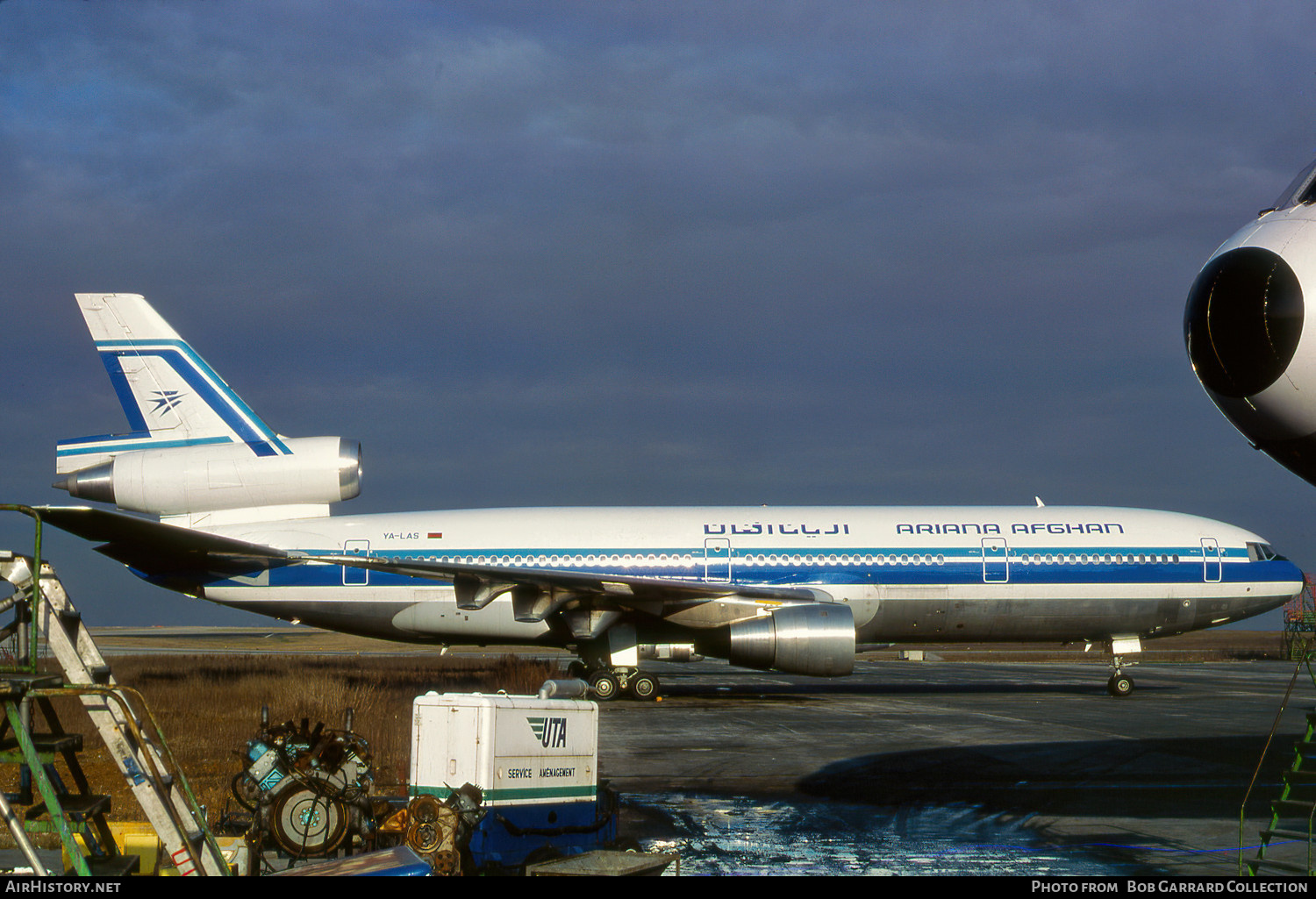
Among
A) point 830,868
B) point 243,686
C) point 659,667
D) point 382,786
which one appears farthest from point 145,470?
point 659,667

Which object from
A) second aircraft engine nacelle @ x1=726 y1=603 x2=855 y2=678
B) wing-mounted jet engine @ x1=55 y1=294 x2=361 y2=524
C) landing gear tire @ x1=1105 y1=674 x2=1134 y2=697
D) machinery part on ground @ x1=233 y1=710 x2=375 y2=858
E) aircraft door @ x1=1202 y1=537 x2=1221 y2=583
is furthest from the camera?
landing gear tire @ x1=1105 y1=674 x2=1134 y2=697

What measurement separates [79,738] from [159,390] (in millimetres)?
14699

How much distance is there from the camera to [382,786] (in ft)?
37.5

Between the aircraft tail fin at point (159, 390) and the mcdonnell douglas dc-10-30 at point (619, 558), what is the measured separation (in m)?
0.03

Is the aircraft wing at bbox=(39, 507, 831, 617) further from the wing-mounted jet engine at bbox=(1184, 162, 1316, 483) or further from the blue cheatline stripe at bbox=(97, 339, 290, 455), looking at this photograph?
the wing-mounted jet engine at bbox=(1184, 162, 1316, 483)

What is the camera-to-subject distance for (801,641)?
17.6 m

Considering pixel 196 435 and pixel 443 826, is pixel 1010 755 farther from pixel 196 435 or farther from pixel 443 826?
pixel 196 435

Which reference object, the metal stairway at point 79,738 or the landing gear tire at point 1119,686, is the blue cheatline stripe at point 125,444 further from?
the landing gear tire at point 1119,686

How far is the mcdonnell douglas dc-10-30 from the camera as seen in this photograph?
20031 millimetres

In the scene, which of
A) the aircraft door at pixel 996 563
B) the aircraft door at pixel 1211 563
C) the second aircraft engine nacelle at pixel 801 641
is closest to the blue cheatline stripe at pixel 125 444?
the second aircraft engine nacelle at pixel 801 641

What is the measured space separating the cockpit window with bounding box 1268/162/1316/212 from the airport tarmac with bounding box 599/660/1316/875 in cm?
360

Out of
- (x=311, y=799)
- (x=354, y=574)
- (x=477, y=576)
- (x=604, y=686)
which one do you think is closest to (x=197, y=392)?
(x=354, y=574)

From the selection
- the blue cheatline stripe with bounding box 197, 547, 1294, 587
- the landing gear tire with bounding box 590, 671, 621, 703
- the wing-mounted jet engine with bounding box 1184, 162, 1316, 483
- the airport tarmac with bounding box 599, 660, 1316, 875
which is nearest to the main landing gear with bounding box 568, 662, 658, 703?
the landing gear tire with bounding box 590, 671, 621, 703

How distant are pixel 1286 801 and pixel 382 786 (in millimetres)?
8238
